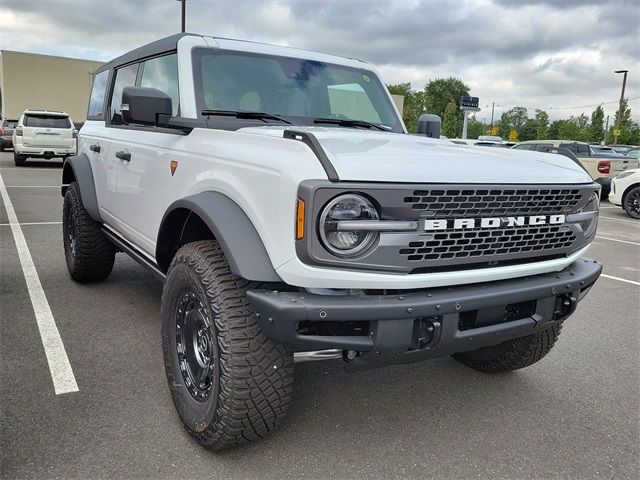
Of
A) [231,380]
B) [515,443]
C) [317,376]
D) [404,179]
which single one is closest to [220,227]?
[231,380]

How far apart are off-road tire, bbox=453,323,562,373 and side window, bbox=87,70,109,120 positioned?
3.69 metres

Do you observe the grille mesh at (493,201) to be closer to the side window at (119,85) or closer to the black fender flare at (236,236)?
the black fender flare at (236,236)

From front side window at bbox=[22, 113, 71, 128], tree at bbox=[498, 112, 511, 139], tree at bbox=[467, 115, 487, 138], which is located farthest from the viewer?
tree at bbox=[498, 112, 511, 139]

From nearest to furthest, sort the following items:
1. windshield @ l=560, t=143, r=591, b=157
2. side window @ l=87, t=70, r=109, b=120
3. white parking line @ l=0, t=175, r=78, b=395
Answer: white parking line @ l=0, t=175, r=78, b=395, side window @ l=87, t=70, r=109, b=120, windshield @ l=560, t=143, r=591, b=157

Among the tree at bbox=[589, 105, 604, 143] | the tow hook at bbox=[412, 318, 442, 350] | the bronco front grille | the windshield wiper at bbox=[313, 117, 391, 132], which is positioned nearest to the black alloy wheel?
the bronco front grille

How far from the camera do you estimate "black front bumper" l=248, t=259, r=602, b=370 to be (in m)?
2.06

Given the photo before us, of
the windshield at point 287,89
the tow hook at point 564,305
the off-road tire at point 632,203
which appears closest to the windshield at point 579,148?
the off-road tire at point 632,203

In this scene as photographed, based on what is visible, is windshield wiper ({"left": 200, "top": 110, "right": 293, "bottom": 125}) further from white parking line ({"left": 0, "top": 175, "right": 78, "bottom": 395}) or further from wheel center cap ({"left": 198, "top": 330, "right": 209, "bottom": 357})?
white parking line ({"left": 0, "top": 175, "right": 78, "bottom": 395})

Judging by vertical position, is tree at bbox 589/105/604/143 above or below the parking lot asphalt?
above

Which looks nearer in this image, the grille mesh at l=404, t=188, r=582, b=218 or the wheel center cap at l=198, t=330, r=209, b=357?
the grille mesh at l=404, t=188, r=582, b=218

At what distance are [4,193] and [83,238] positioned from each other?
26.5ft

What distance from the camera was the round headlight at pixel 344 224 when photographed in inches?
81.5

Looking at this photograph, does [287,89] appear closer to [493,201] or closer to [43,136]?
[493,201]

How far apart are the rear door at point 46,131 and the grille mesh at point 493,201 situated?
58.3 feet
